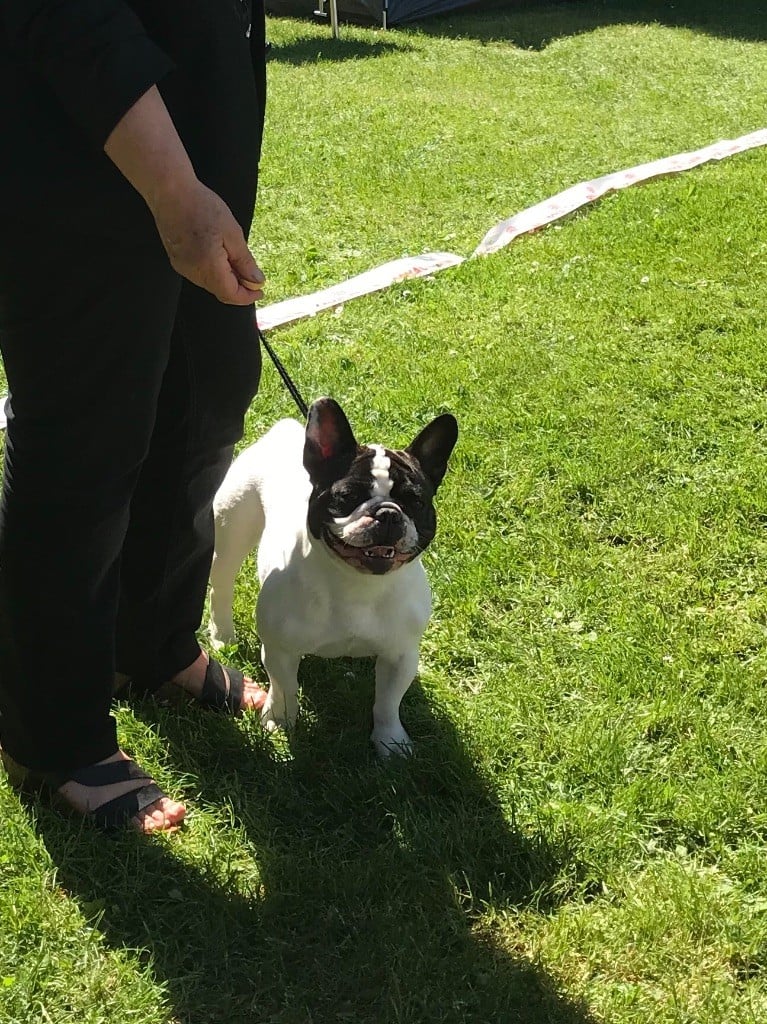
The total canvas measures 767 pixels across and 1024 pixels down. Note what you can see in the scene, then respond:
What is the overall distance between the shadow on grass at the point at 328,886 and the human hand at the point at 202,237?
1402 mm

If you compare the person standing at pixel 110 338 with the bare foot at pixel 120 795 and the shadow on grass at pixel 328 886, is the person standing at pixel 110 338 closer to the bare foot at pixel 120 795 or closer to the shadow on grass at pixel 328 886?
the bare foot at pixel 120 795

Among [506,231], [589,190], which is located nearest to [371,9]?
[589,190]

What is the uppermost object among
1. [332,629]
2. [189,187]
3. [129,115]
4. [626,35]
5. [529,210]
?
[129,115]

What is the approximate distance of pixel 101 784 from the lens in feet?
8.72

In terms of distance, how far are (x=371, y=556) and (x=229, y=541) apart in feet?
2.62

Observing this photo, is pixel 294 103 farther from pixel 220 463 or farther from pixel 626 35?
pixel 220 463

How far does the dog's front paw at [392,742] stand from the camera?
2.99m

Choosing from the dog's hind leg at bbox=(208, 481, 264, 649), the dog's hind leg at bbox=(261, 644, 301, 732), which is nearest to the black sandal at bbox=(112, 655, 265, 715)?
the dog's hind leg at bbox=(261, 644, 301, 732)

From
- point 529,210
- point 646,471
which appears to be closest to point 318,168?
point 529,210

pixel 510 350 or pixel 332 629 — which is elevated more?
pixel 332 629

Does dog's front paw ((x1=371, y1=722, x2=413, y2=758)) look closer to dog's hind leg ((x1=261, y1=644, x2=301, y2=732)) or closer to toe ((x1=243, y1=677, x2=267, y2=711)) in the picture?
dog's hind leg ((x1=261, y1=644, x2=301, y2=732))

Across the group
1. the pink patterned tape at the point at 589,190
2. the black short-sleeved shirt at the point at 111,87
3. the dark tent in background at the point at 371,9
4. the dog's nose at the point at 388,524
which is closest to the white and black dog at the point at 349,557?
the dog's nose at the point at 388,524

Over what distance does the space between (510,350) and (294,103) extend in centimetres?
689

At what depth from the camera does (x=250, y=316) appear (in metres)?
2.61
